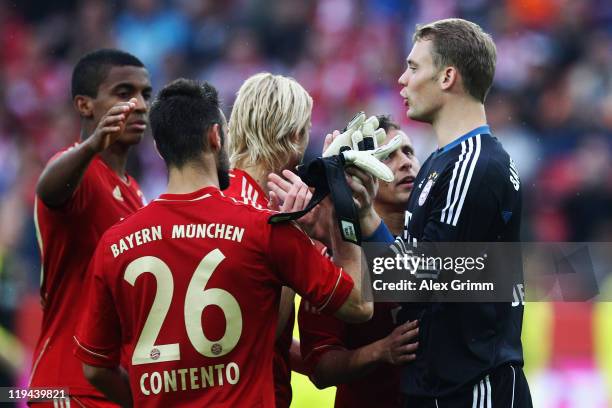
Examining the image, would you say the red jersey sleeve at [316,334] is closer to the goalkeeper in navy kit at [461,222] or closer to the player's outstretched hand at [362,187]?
the goalkeeper in navy kit at [461,222]

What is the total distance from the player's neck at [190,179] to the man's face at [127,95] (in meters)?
1.41

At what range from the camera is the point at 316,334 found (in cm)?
452

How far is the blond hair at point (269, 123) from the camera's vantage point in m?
4.68

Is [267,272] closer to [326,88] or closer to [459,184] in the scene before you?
[459,184]

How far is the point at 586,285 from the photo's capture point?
15.3 ft

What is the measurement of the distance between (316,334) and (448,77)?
1236 millimetres

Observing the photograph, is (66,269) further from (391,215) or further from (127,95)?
(391,215)

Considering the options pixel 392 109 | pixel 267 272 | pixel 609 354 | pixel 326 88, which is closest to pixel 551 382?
pixel 609 354

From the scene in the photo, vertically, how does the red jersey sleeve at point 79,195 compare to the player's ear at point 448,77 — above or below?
below

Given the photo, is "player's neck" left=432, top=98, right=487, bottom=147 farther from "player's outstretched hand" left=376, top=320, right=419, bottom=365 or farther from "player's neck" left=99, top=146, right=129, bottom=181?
"player's neck" left=99, top=146, right=129, bottom=181

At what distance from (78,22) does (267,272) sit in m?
10.1

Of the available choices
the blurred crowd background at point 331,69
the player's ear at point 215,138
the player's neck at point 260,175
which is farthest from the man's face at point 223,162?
the blurred crowd background at point 331,69

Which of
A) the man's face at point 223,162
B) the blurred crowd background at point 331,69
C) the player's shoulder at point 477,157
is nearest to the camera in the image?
the man's face at point 223,162

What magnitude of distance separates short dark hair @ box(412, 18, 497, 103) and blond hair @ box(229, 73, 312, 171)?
2.37ft
